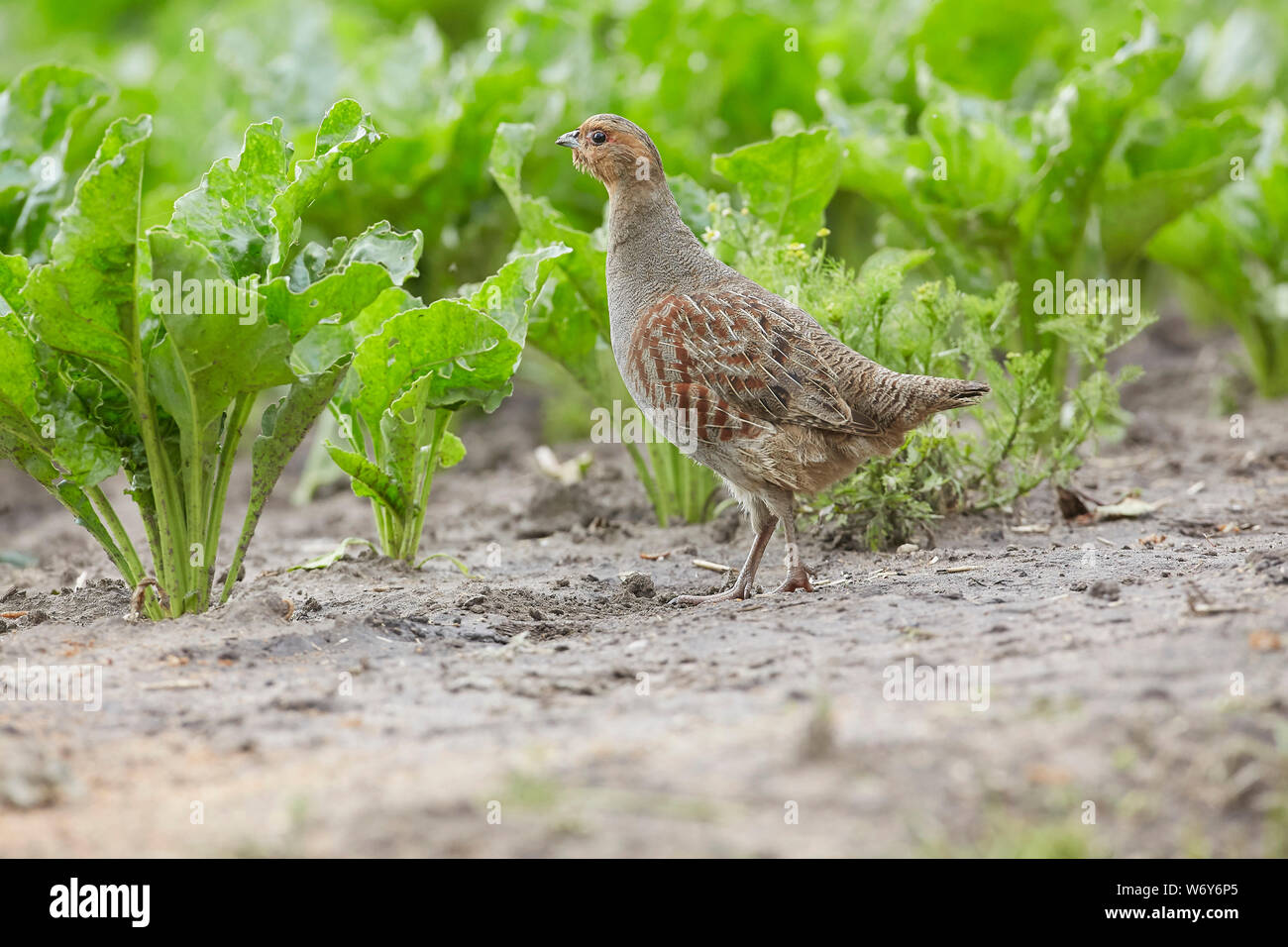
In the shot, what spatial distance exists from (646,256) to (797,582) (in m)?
1.47

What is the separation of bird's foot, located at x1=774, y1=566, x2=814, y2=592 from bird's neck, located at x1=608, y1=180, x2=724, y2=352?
1.15 meters

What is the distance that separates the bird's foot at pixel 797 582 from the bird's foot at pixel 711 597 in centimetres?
16

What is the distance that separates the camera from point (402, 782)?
112 inches

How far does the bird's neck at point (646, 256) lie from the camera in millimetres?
5113

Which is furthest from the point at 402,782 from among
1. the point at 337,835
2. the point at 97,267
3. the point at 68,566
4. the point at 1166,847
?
the point at 68,566

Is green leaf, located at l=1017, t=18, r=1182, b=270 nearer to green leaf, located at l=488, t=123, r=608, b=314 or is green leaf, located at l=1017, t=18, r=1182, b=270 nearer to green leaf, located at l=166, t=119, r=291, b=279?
green leaf, located at l=488, t=123, r=608, b=314

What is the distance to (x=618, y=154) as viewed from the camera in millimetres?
5266

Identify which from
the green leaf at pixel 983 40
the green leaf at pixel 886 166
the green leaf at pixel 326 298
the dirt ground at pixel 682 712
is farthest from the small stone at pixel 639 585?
the green leaf at pixel 983 40

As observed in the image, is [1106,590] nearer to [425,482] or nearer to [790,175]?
[790,175]

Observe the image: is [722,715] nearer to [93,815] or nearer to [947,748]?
[947,748]

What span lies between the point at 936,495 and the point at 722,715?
110 inches

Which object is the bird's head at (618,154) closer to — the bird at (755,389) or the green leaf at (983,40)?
the bird at (755,389)

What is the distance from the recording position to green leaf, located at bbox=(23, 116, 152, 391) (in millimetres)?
3859

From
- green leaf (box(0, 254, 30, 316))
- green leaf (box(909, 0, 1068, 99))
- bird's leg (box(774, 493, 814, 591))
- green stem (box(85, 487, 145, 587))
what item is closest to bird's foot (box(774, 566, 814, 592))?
bird's leg (box(774, 493, 814, 591))
